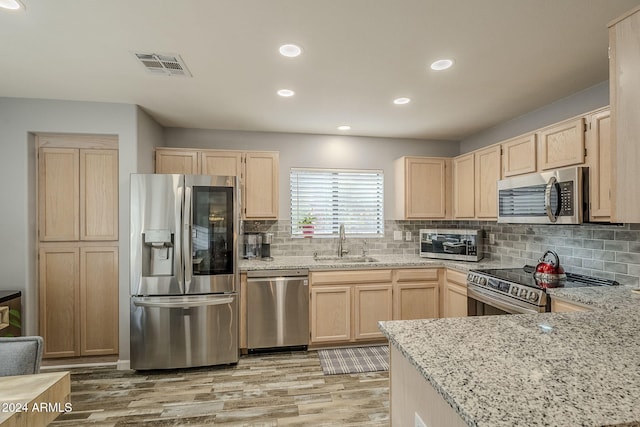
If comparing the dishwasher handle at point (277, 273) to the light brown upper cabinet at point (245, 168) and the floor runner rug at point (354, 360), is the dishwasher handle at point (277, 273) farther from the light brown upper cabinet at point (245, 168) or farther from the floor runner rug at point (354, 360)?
the floor runner rug at point (354, 360)

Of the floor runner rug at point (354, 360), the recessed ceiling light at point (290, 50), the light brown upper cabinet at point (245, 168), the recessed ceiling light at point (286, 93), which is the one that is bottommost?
the floor runner rug at point (354, 360)

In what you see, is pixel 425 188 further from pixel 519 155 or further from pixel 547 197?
pixel 547 197

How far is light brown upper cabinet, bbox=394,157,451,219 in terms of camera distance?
3920 mm

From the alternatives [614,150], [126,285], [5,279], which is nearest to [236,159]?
[126,285]

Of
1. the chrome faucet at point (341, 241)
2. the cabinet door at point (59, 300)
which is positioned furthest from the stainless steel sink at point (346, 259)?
the cabinet door at point (59, 300)

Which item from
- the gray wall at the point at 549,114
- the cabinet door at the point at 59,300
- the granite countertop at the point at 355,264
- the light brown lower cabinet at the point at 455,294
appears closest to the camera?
Answer: the gray wall at the point at 549,114

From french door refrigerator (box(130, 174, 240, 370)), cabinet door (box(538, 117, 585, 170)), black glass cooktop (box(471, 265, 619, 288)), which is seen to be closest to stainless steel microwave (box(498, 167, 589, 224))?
cabinet door (box(538, 117, 585, 170))

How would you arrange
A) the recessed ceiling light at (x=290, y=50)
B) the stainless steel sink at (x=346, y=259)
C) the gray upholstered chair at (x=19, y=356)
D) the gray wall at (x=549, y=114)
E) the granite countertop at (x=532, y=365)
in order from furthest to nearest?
1. the stainless steel sink at (x=346, y=259)
2. the gray wall at (x=549, y=114)
3. the recessed ceiling light at (x=290, y=50)
4. the gray upholstered chair at (x=19, y=356)
5. the granite countertop at (x=532, y=365)

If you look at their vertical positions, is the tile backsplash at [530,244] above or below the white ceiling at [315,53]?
below

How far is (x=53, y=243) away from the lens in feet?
9.86

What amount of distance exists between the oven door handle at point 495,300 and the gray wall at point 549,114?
173 centimetres

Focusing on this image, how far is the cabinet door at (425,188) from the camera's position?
12.9ft

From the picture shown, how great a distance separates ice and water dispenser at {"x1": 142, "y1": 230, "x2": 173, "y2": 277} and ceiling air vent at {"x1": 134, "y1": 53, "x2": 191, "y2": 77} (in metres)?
1.34

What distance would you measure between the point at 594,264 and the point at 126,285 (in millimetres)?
4104
